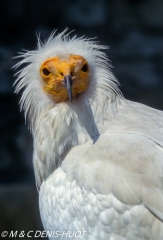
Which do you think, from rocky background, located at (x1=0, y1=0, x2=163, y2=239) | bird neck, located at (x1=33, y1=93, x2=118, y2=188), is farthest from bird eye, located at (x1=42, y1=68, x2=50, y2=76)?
rocky background, located at (x1=0, y1=0, x2=163, y2=239)

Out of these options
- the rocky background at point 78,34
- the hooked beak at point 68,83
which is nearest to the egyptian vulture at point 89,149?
the hooked beak at point 68,83

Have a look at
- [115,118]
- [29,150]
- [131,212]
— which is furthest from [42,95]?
[29,150]

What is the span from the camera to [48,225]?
3.44 m

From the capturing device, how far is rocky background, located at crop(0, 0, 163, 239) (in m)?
5.69

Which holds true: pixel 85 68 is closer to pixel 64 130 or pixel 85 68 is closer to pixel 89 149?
pixel 64 130

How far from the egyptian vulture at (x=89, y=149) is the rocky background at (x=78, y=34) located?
2059 millimetres

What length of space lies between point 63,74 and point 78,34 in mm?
2520

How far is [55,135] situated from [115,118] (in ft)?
1.02

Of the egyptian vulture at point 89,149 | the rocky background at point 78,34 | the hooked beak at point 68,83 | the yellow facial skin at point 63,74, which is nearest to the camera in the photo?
the egyptian vulture at point 89,149

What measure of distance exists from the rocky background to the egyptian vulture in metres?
2.06

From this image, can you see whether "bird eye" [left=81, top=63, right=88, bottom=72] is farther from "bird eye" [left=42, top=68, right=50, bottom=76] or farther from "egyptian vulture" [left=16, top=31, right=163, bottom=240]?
"bird eye" [left=42, top=68, right=50, bottom=76]

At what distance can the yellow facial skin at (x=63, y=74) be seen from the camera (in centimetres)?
337

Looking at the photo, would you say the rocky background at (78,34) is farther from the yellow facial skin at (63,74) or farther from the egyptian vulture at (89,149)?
the yellow facial skin at (63,74)

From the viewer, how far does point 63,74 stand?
3.34m
